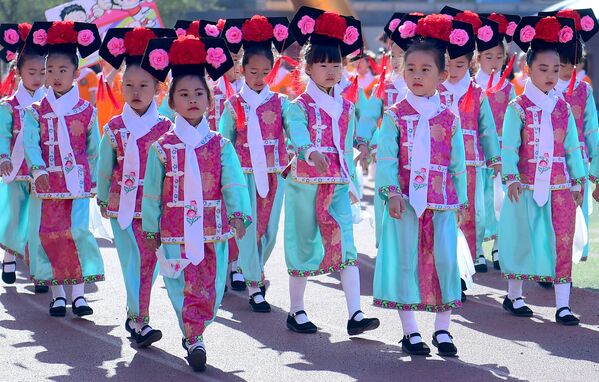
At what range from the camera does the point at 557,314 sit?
26.6 ft

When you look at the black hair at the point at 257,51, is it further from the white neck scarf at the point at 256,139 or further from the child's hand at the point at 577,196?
the child's hand at the point at 577,196

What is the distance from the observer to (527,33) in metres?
8.23

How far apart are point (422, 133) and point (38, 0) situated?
23.8 metres

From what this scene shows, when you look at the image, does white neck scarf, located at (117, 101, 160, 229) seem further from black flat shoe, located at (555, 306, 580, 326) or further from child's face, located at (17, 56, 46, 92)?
black flat shoe, located at (555, 306, 580, 326)

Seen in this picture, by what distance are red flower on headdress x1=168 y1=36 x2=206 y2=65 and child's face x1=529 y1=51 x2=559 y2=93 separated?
2.63 m

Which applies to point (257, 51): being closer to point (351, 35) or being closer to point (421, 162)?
point (351, 35)

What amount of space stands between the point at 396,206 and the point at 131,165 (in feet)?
5.62

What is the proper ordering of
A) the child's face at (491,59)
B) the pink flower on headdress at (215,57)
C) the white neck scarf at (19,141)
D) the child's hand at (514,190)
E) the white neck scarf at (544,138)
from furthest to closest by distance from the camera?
the child's face at (491,59)
the white neck scarf at (19,141)
the white neck scarf at (544,138)
the child's hand at (514,190)
the pink flower on headdress at (215,57)

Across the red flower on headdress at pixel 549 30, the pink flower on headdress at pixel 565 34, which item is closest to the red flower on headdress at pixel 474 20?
the red flower on headdress at pixel 549 30

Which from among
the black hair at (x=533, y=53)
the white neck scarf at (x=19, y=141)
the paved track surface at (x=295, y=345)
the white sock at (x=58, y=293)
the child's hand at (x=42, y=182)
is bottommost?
the paved track surface at (x=295, y=345)

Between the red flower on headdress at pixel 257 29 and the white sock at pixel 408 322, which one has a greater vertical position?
the red flower on headdress at pixel 257 29

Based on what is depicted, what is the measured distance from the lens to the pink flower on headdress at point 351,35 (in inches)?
310

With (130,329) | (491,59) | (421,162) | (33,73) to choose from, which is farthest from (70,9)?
(421,162)

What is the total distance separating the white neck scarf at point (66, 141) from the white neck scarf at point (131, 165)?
1.01m
